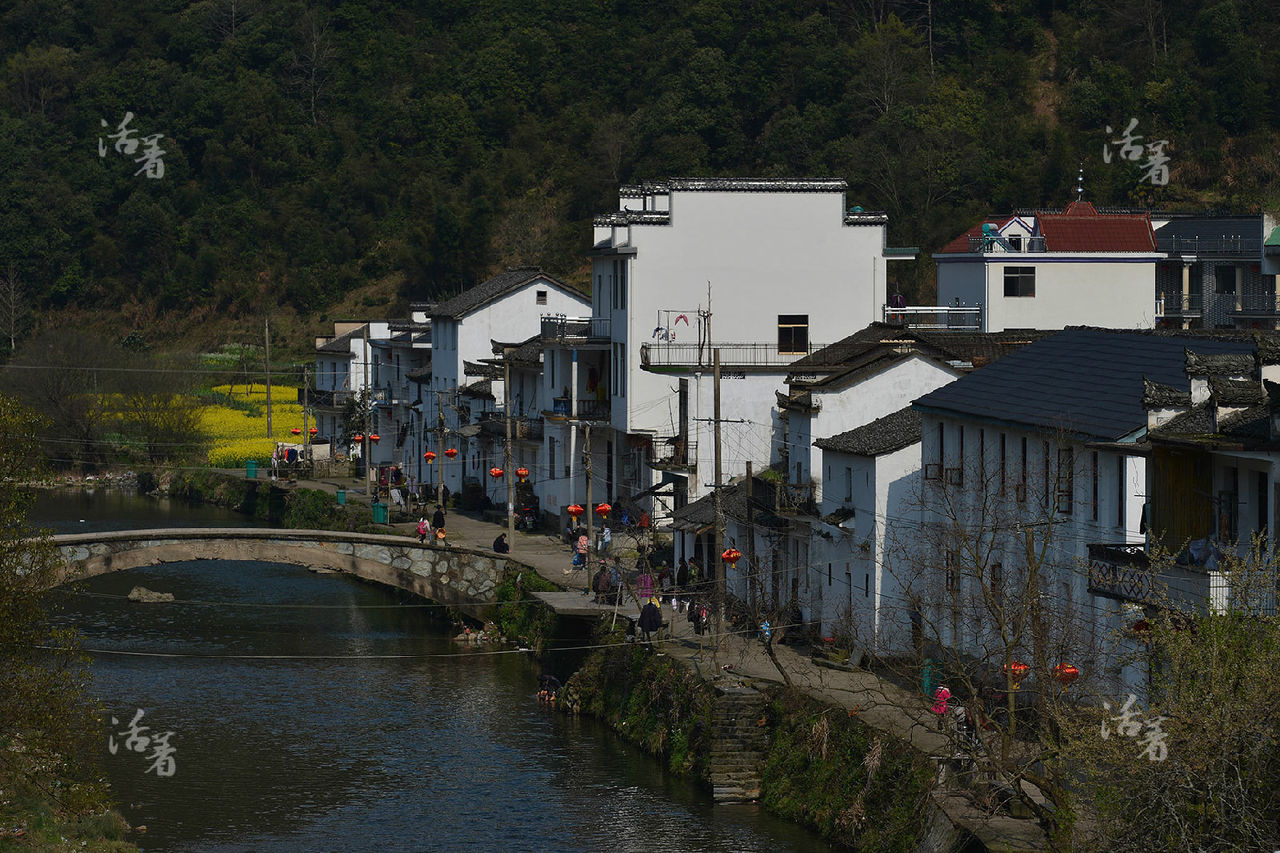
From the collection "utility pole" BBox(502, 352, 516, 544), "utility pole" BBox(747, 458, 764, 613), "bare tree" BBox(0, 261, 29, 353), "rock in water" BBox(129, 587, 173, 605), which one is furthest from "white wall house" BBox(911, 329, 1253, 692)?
"bare tree" BBox(0, 261, 29, 353)

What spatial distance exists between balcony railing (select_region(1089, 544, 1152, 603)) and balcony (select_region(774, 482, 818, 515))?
13294mm

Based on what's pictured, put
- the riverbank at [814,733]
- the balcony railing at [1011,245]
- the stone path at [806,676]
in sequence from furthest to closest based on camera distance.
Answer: the balcony railing at [1011,245]
the riverbank at [814,733]
the stone path at [806,676]

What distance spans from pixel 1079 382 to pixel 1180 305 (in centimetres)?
3378

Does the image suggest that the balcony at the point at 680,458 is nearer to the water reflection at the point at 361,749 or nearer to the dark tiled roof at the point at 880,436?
the water reflection at the point at 361,749

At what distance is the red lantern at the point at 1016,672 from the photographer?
2716 cm

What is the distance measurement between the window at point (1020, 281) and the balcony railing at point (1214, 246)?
9322 millimetres

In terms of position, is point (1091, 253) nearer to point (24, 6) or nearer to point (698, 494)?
point (698, 494)

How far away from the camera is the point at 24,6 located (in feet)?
493

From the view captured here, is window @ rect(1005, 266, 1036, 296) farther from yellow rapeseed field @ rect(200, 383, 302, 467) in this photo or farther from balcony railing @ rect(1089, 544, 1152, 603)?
yellow rapeseed field @ rect(200, 383, 302, 467)

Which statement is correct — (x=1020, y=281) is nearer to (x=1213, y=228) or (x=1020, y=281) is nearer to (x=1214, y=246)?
(x=1214, y=246)

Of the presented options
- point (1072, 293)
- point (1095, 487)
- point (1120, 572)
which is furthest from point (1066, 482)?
point (1072, 293)

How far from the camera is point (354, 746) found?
4041 centimetres

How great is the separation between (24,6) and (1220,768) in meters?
145

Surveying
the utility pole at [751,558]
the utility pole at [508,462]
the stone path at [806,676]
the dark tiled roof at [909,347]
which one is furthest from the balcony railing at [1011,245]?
the utility pole at [751,558]
